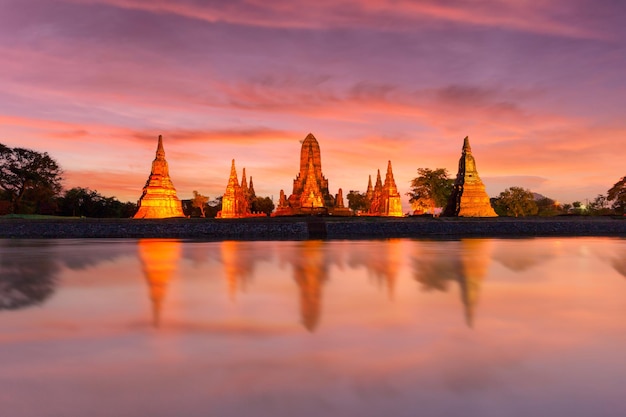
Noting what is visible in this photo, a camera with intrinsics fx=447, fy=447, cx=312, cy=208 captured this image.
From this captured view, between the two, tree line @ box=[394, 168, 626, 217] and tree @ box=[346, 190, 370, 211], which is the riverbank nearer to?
tree line @ box=[394, 168, 626, 217]

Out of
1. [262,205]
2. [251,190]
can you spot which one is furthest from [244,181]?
[262,205]

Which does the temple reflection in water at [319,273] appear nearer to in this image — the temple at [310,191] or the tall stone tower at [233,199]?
the temple at [310,191]

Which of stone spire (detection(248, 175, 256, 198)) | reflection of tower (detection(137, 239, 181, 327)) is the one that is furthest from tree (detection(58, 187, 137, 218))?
reflection of tower (detection(137, 239, 181, 327))

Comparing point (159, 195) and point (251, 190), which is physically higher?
point (251, 190)

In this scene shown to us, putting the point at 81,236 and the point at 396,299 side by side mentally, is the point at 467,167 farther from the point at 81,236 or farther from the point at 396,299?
the point at 396,299

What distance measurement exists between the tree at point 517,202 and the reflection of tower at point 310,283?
4855 cm

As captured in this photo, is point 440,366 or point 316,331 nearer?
point 440,366

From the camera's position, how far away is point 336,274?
32.7ft

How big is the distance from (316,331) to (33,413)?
9.26 feet

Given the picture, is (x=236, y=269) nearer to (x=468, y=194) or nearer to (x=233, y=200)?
(x=468, y=194)

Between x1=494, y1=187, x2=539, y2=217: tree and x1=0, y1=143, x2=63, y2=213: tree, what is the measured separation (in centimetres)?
5279

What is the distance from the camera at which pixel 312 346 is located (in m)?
4.41

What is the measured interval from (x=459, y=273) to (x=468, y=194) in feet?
102

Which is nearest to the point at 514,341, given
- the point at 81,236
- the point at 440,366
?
the point at 440,366
